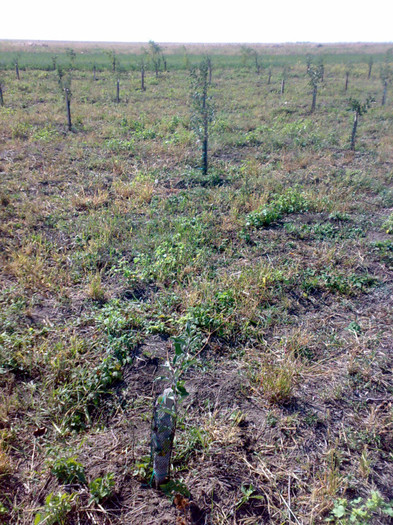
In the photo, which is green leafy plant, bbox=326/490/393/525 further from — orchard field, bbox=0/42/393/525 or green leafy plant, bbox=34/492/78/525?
green leafy plant, bbox=34/492/78/525

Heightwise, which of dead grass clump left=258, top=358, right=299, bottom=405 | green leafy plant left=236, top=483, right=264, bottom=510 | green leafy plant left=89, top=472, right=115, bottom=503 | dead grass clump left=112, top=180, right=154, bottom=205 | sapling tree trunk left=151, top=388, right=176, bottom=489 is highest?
dead grass clump left=112, top=180, right=154, bottom=205

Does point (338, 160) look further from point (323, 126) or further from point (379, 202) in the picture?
point (323, 126)

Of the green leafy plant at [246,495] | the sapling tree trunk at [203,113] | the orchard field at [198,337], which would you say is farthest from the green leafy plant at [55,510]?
the sapling tree trunk at [203,113]

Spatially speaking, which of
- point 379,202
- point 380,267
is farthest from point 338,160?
A: point 380,267

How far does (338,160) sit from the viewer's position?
1002 centimetres

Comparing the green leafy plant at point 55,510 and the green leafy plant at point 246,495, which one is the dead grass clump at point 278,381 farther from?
the green leafy plant at point 55,510

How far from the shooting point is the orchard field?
98.0 inches

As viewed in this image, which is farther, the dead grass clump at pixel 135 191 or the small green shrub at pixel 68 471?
the dead grass clump at pixel 135 191

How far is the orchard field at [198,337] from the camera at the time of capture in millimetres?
2488

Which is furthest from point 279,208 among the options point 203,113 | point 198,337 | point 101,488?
point 101,488

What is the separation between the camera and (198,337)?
144 inches

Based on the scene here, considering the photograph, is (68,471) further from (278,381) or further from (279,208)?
(279,208)

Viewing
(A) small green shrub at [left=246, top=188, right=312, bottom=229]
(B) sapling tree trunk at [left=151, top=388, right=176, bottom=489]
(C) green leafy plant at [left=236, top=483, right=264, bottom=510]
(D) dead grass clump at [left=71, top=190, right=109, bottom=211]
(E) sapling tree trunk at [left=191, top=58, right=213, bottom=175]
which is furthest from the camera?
(E) sapling tree trunk at [left=191, top=58, right=213, bottom=175]

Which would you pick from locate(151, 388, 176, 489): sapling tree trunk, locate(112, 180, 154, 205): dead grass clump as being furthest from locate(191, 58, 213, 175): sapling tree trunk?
locate(151, 388, 176, 489): sapling tree trunk
